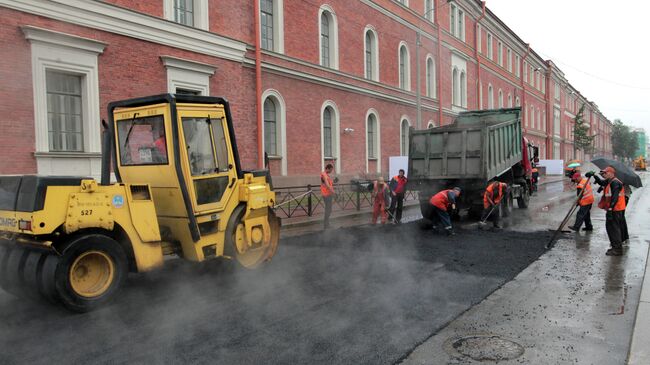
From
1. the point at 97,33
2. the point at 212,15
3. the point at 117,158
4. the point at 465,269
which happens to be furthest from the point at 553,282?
the point at 212,15

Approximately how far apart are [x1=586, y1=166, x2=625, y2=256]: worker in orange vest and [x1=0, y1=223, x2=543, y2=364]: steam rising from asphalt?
147 centimetres

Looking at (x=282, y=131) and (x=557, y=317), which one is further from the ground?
(x=282, y=131)

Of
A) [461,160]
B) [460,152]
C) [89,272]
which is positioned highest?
[460,152]

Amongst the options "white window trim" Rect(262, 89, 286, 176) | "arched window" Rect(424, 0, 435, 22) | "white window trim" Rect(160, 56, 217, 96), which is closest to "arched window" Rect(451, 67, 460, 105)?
"arched window" Rect(424, 0, 435, 22)

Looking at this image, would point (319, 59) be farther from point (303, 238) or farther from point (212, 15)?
point (303, 238)

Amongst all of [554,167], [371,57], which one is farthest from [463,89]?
[554,167]

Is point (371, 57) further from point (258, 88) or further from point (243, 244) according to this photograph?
point (243, 244)

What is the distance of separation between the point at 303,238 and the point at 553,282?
17.5ft

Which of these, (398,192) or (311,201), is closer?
(398,192)

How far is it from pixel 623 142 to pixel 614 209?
115341 millimetres

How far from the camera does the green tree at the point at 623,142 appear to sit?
105 m

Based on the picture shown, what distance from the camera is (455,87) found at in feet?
108

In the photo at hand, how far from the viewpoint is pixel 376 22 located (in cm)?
2369

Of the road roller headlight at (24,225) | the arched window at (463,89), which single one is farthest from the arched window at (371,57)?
the road roller headlight at (24,225)
